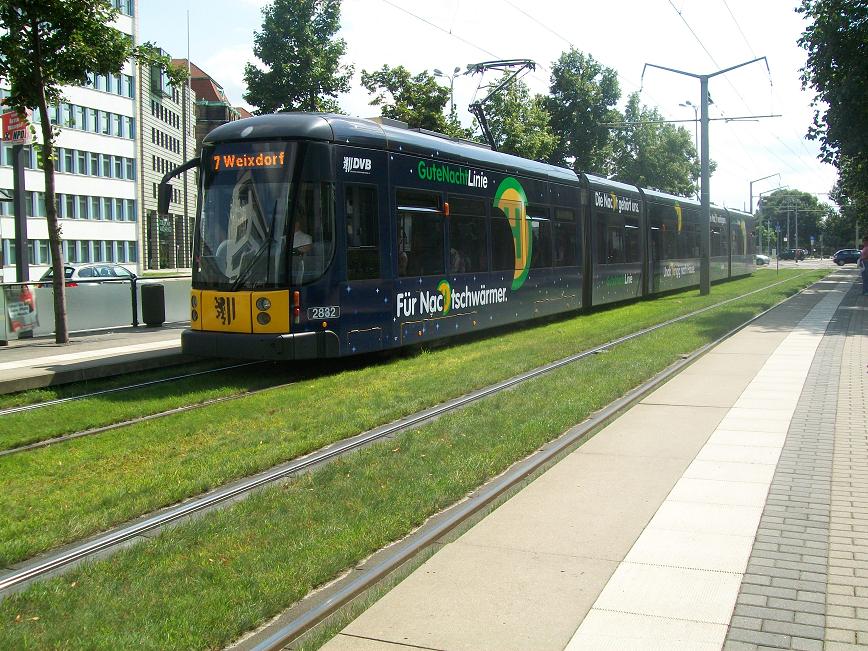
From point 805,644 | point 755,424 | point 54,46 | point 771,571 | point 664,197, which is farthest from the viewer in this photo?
point 664,197

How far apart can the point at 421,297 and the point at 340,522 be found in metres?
8.67

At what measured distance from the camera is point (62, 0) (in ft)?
49.5

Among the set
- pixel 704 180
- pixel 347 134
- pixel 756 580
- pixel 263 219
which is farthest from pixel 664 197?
pixel 756 580

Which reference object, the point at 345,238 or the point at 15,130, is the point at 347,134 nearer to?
the point at 345,238

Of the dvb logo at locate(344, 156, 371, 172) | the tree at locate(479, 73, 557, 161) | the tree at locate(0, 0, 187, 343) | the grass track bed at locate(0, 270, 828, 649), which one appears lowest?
the grass track bed at locate(0, 270, 828, 649)

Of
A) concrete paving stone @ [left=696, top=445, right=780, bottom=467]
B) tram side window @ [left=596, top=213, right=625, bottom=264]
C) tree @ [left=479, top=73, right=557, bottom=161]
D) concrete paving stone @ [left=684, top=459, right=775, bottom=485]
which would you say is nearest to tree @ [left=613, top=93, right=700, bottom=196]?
tree @ [left=479, top=73, right=557, bottom=161]

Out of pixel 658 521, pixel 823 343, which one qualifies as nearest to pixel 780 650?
pixel 658 521

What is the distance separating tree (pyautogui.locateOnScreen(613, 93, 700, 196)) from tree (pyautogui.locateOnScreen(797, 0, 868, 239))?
129ft

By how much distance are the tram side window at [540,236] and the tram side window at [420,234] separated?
4226 millimetres

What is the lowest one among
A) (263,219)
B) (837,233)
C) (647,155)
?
(263,219)

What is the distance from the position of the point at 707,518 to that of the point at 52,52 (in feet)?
45.9

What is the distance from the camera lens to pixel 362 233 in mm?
12680

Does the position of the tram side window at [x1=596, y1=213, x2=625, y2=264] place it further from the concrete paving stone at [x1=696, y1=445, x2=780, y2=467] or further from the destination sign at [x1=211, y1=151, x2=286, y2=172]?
the concrete paving stone at [x1=696, y1=445, x2=780, y2=467]

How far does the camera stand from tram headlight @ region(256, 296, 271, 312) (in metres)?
11.8
